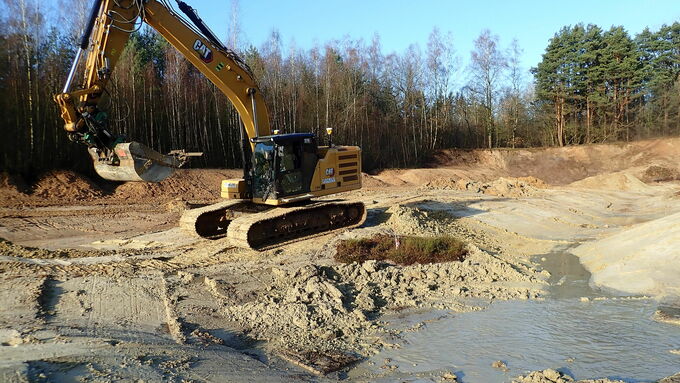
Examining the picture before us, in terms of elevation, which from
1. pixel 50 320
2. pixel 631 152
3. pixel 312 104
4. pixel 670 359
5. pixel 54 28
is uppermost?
pixel 54 28

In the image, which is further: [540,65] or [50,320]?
[540,65]

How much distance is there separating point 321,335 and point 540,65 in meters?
39.1

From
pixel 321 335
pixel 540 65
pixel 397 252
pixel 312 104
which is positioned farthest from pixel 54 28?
pixel 540 65

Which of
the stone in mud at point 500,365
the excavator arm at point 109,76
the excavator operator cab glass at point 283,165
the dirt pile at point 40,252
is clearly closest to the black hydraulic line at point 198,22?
the excavator arm at point 109,76

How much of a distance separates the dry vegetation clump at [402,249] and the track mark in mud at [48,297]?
15.7ft

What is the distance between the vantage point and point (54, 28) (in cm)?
1953

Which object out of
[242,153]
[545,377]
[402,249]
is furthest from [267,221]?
[545,377]

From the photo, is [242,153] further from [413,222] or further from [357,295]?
[357,295]

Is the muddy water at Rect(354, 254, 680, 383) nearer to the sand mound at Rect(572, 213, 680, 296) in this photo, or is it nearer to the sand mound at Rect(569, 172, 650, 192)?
the sand mound at Rect(572, 213, 680, 296)

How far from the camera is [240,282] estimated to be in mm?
8578

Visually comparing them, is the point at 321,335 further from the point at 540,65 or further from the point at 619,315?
the point at 540,65

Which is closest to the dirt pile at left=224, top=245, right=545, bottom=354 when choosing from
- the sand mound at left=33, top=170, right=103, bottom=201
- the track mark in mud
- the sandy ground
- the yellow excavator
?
the sandy ground

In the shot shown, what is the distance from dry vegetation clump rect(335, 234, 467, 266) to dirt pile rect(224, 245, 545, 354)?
451 millimetres

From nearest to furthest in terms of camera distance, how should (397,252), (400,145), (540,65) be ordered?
(397,252)
(400,145)
(540,65)
